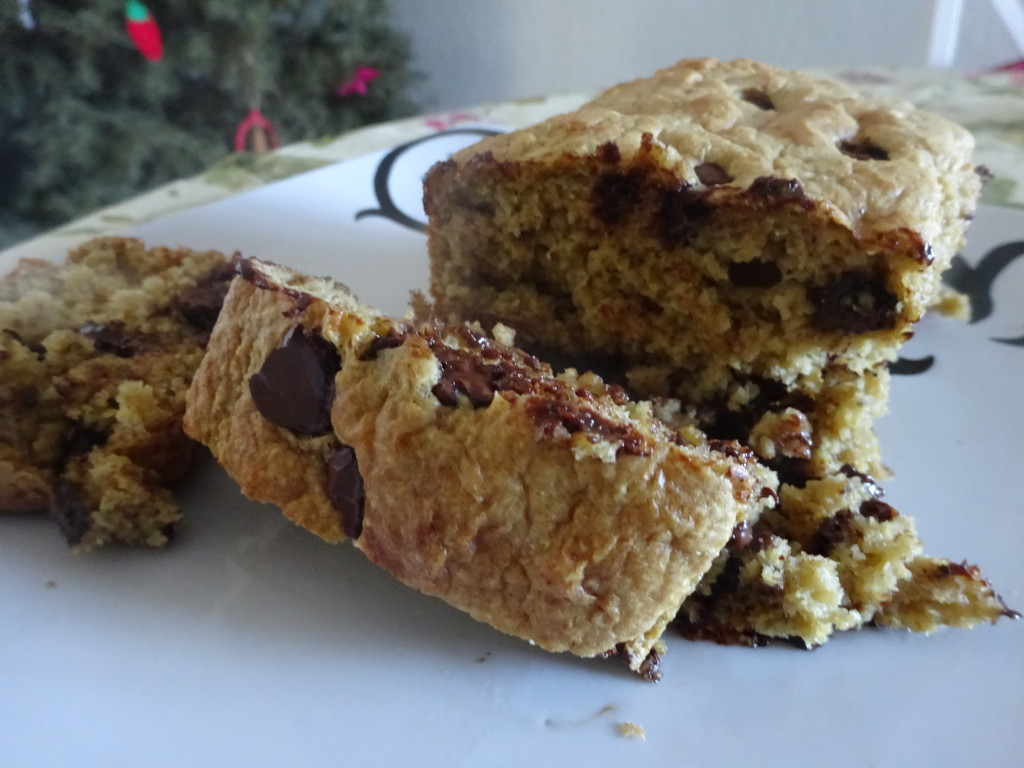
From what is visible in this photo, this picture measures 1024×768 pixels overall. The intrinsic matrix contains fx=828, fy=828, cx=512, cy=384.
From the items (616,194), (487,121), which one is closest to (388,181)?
(487,121)

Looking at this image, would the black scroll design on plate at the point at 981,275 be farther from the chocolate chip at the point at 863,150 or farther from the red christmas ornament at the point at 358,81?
the red christmas ornament at the point at 358,81

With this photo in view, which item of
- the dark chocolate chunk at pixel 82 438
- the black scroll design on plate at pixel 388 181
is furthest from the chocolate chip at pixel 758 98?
the dark chocolate chunk at pixel 82 438

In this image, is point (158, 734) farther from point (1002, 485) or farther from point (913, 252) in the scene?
point (1002, 485)

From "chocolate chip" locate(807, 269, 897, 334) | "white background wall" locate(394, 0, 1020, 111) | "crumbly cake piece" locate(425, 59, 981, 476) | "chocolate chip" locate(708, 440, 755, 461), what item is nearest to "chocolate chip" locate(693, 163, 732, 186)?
"crumbly cake piece" locate(425, 59, 981, 476)

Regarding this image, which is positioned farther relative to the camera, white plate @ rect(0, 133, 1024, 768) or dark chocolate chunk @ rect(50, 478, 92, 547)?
dark chocolate chunk @ rect(50, 478, 92, 547)

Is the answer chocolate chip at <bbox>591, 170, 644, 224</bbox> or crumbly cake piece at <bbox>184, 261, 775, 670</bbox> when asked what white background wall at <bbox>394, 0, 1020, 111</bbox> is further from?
crumbly cake piece at <bbox>184, 261, 775, 670</bbox>

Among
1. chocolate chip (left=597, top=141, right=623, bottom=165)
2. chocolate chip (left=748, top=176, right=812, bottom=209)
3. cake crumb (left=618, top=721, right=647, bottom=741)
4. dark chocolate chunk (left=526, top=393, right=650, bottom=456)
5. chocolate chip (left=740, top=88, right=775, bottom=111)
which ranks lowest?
cake crumb (left=618, top=721, right=647, bottom=741)
